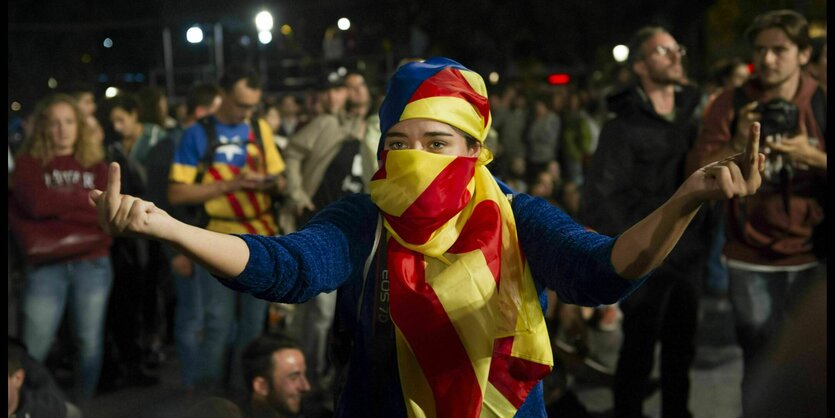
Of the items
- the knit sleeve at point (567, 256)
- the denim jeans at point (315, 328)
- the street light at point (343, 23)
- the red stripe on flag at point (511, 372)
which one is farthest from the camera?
the street light at point (343, 23)

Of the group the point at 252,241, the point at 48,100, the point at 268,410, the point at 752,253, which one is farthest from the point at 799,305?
the point at 48,100

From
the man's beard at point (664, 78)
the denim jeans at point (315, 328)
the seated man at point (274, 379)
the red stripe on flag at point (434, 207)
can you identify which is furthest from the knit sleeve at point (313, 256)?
the denim jeans at point (315, 328)

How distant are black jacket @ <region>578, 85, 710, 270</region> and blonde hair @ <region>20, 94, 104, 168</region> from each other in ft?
9.10

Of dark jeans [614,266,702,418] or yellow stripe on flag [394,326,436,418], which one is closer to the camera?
yellow stripe on flag [394,326,436,418]

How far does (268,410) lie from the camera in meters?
5.39

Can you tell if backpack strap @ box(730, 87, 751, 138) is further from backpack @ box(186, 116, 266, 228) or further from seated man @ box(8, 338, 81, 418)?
seated man @ box(8, 338, 81, 418)

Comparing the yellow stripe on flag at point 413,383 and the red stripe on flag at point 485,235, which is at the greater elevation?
the red stripe on flag at point 485,235

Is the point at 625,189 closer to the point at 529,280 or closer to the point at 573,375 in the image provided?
the point at 573,375

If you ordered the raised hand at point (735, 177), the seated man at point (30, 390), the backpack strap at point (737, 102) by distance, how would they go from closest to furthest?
the raised hand at point (735, 177), the seated man at point (30, 390), the backpack strap at point (737, 102)

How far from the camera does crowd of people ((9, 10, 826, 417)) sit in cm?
291

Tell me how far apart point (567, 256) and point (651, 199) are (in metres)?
2.95

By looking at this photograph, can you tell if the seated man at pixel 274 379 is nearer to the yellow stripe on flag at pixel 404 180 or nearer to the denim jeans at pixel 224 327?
the denim jeans at pixel 224 327

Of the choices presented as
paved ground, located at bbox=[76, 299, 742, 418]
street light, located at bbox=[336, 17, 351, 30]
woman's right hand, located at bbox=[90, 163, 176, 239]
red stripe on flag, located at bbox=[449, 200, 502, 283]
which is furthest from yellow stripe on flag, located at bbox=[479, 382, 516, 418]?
street light, located at bbox=[336, 17, 351, 30]

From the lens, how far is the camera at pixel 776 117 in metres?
5.14
